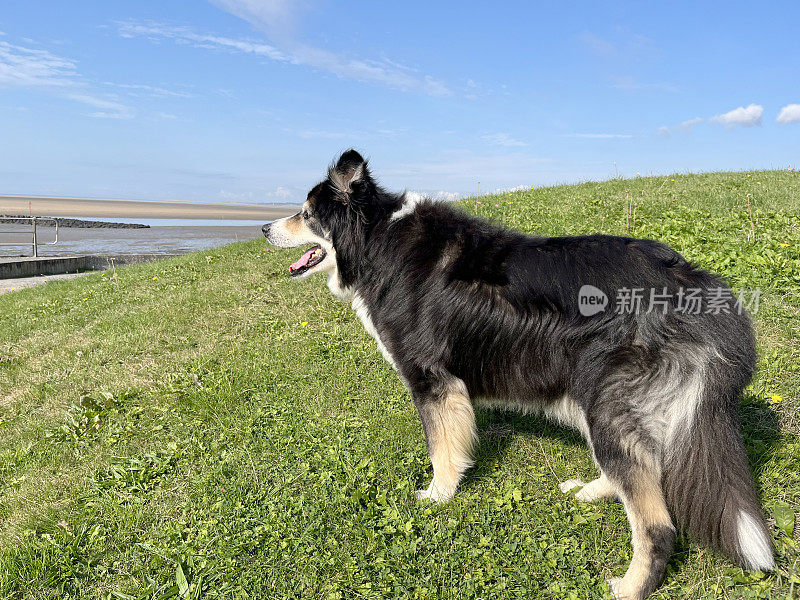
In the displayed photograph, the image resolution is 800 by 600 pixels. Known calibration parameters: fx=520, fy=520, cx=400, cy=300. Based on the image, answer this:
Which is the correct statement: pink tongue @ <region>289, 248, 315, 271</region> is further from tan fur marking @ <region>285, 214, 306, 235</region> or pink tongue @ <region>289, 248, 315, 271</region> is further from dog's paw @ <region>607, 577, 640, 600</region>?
dog's paw @ <region>607, 577, 640, 600</region>

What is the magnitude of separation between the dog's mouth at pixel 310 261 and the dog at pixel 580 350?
335mm

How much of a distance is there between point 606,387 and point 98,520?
3.41 m

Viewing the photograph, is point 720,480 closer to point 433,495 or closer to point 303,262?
point 433,495

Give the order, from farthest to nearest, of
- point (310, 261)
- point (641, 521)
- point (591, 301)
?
point (310, 261), point (591, 301), point (641, 521)

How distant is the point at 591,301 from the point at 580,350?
0.28 m

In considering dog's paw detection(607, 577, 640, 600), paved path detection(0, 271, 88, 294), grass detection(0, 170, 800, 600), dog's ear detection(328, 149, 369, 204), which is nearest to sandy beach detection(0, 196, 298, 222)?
paved path detection(0, 271, 88, 294)

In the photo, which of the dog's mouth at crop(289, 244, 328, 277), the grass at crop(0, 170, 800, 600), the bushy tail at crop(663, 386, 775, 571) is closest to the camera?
the bushy tail at crop(663, 386, 775, 571)

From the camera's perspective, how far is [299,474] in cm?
372

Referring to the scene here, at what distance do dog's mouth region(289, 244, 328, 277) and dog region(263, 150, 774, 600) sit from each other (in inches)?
13.2

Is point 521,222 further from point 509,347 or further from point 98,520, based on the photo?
point 98,520

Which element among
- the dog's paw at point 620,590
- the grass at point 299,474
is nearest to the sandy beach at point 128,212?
the grass at point 299,474

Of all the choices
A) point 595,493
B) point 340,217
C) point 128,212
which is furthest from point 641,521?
point 128,212

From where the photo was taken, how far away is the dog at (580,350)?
8.70 feet

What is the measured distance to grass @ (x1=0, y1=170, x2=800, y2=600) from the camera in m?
3.00
